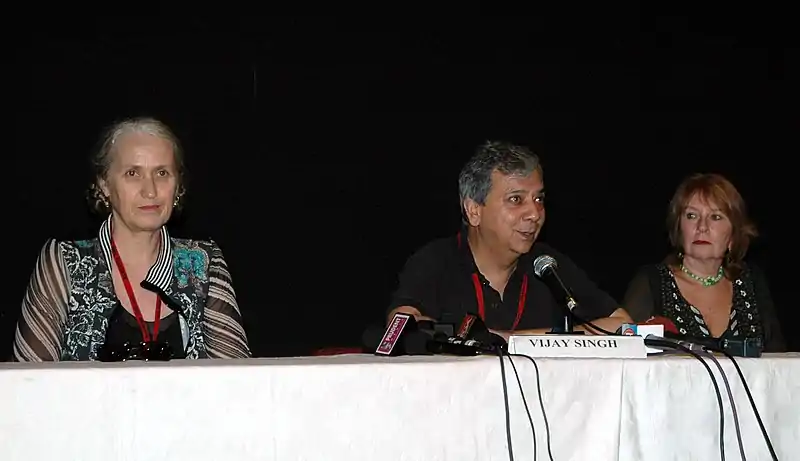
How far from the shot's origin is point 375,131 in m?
3.55

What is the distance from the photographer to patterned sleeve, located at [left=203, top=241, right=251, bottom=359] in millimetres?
2545

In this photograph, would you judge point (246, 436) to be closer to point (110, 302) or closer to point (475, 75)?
point (110, 302)

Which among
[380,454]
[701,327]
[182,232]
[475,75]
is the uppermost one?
[475,75]

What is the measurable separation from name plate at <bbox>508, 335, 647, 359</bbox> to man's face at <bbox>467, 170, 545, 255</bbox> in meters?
1.05

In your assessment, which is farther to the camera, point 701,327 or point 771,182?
point 771,182

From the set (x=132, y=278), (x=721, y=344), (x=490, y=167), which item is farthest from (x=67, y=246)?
(x=721, y=344)

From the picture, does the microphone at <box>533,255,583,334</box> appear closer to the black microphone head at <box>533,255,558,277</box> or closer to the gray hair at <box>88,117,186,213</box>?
the black microphone head at <box>533,255,558,277</box>

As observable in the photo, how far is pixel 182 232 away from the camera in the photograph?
3.28 metres

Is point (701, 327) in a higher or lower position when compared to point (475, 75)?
lower

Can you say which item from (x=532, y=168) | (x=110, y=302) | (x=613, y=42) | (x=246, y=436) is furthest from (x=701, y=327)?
(x=246, y=436)

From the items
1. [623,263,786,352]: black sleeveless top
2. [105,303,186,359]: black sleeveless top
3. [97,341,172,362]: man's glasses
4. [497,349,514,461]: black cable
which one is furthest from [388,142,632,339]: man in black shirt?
[497,349,514,461]: black cable

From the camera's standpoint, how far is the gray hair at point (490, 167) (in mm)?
2885

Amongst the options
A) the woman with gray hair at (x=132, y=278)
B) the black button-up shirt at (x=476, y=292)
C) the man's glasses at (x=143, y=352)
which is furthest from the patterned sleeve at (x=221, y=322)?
the man's glasses at (x=143, y=352)

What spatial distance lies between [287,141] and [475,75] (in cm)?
68
